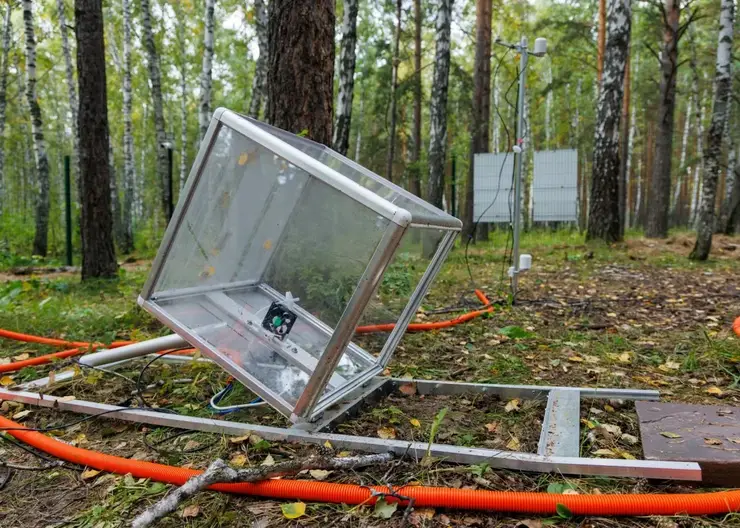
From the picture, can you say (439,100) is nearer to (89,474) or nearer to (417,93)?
(417,93)

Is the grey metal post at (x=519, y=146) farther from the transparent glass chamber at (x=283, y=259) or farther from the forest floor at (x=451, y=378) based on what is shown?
the transparent glass chamber at (x=283, y=259)

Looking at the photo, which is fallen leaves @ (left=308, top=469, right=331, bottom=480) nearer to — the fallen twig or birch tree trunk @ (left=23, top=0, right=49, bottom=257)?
the fallen twig

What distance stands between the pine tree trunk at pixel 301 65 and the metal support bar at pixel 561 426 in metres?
2.50

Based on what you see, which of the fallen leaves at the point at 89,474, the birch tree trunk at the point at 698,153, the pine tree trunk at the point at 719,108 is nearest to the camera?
the fallen leaves at the point at 89,474

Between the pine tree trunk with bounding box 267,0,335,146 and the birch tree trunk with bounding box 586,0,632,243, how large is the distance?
7162 mm

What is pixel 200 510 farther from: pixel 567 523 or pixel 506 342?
pixel 506 342

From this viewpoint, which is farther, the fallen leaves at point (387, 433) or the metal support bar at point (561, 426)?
the fallen leaves at point (387, 433)

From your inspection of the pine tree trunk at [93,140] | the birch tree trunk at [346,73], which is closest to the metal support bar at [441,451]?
the pine tree trunk at [93,140]

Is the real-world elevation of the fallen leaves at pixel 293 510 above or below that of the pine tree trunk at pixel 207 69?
below

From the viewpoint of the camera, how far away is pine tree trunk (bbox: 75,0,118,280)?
21.6 ft

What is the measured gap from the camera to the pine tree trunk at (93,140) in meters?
6.58

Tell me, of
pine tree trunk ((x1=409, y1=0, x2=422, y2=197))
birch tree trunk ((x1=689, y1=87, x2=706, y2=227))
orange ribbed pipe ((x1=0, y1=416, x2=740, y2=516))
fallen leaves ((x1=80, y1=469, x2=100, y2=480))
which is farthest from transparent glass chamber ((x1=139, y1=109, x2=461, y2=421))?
birch tree trunk ((x1=689, y1=87, x2=706, y2=227))

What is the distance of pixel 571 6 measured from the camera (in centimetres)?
2331

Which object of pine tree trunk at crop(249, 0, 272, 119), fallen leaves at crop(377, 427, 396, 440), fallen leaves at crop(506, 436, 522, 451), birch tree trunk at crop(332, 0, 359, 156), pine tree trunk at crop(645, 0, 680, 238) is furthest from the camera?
pine tree trunk at crop(645, 0, 680, 238)
